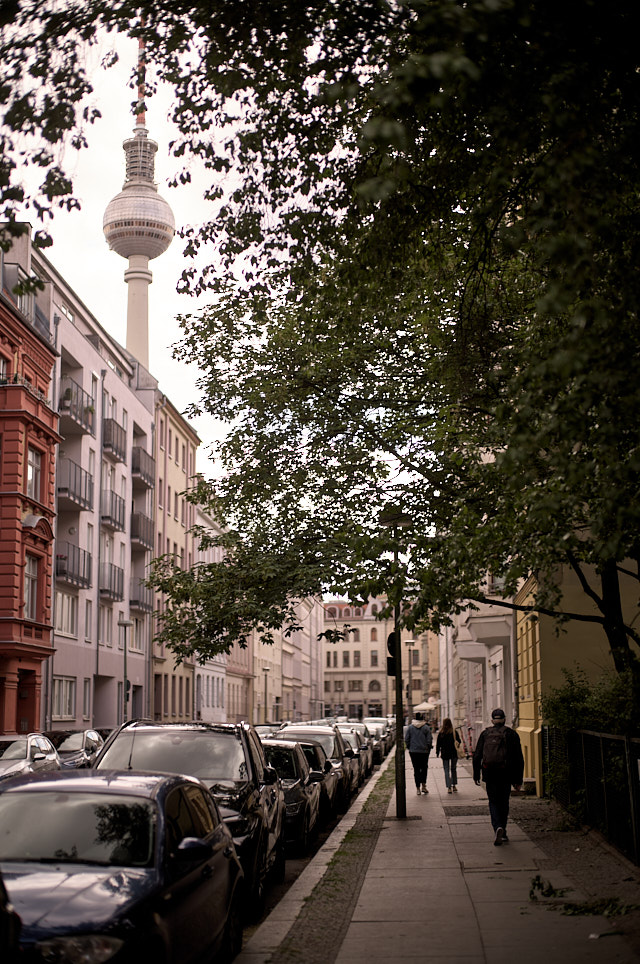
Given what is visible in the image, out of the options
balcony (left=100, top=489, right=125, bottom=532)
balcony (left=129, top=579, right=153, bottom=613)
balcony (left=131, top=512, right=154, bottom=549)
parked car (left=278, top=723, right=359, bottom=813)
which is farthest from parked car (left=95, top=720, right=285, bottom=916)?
balcony (left=131, top=512, right=154, bottom=549)

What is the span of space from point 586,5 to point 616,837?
989 centimetres

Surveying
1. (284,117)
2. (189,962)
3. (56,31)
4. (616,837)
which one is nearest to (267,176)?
(284,117)

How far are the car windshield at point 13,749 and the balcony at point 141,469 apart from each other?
33.1 metres

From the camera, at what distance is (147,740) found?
38.5 ft

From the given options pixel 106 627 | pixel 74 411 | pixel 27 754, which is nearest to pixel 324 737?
pixel 27 754

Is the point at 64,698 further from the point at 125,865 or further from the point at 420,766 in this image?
the point at 125,865

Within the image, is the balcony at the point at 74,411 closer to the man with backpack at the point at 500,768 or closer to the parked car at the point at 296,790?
the parked car at the point at 296,790

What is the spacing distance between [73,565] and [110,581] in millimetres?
5735

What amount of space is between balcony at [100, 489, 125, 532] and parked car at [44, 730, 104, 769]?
20069 mm

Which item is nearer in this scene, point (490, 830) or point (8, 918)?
point (8, 918)

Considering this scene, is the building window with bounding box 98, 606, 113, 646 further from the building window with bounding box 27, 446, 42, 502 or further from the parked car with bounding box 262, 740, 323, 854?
the parked car with bounding box 262, 740, 323, 854

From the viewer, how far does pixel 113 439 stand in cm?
4981

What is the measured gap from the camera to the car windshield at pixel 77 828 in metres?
6.49

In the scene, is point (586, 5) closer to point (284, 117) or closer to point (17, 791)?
point (284, 117)
